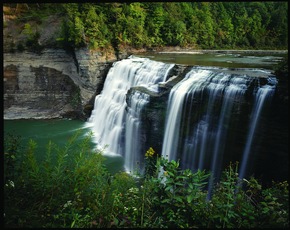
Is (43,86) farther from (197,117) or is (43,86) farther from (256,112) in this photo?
(256,112)

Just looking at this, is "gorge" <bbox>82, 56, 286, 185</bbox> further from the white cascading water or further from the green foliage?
the green foliage

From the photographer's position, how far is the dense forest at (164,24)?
56.9 feet

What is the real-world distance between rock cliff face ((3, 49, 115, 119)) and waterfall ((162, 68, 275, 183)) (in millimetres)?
9025

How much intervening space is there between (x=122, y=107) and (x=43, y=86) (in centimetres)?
766

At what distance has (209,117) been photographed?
9117 millimetres

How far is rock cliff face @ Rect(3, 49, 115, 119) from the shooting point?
1788 cm

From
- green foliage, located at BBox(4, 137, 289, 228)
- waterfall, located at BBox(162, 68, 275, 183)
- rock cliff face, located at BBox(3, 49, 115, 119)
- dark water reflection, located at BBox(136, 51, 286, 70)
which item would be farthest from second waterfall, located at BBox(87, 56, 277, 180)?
rock cliff face, located at BBox(3, 49, 115, 119)

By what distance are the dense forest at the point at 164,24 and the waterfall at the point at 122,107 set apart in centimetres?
313

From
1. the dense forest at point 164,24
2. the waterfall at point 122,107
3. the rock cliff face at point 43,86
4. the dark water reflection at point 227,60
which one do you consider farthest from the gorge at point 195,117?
the dense forest at point 164,24

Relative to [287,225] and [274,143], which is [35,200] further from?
[274,143]

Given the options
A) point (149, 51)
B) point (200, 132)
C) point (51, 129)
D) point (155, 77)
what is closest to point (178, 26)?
point (149, 51)

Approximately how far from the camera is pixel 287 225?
110 inches

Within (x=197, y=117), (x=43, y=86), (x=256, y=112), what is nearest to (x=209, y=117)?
(x=197, y=117)

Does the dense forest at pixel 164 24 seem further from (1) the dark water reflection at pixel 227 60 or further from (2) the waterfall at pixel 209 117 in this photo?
(2) the waterfall at pixel 209 117
